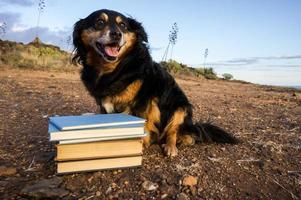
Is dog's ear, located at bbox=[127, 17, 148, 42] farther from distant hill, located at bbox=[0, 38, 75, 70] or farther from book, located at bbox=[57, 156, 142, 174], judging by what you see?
distant hill, located at bbox=[0, 38, 75, 70]

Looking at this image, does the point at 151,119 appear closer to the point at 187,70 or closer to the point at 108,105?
the point at 108,105

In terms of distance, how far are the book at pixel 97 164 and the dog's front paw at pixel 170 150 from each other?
1.69 ft

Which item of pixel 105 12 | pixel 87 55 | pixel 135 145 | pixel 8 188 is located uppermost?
pixel 105 12

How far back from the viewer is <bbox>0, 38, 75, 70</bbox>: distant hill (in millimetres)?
17859

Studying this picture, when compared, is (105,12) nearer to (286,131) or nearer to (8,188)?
(8,188)

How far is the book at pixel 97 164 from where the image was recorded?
10.2 ft

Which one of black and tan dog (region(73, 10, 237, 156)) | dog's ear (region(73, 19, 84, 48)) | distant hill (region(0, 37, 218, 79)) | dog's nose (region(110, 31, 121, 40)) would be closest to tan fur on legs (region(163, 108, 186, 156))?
black and tan dog (region(73, 10, 237, 156))

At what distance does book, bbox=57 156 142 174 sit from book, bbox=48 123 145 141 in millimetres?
226

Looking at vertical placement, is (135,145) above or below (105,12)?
below

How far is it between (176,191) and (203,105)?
4896 millimetres

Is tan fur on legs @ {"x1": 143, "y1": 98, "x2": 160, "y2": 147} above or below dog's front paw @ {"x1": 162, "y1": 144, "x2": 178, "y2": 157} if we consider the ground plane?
above

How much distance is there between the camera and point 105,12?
4.27 metres

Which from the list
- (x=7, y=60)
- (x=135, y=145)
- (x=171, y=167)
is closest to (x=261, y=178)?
(x=171, y=167)

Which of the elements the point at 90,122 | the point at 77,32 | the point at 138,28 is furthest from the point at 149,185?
the point at 77,32
